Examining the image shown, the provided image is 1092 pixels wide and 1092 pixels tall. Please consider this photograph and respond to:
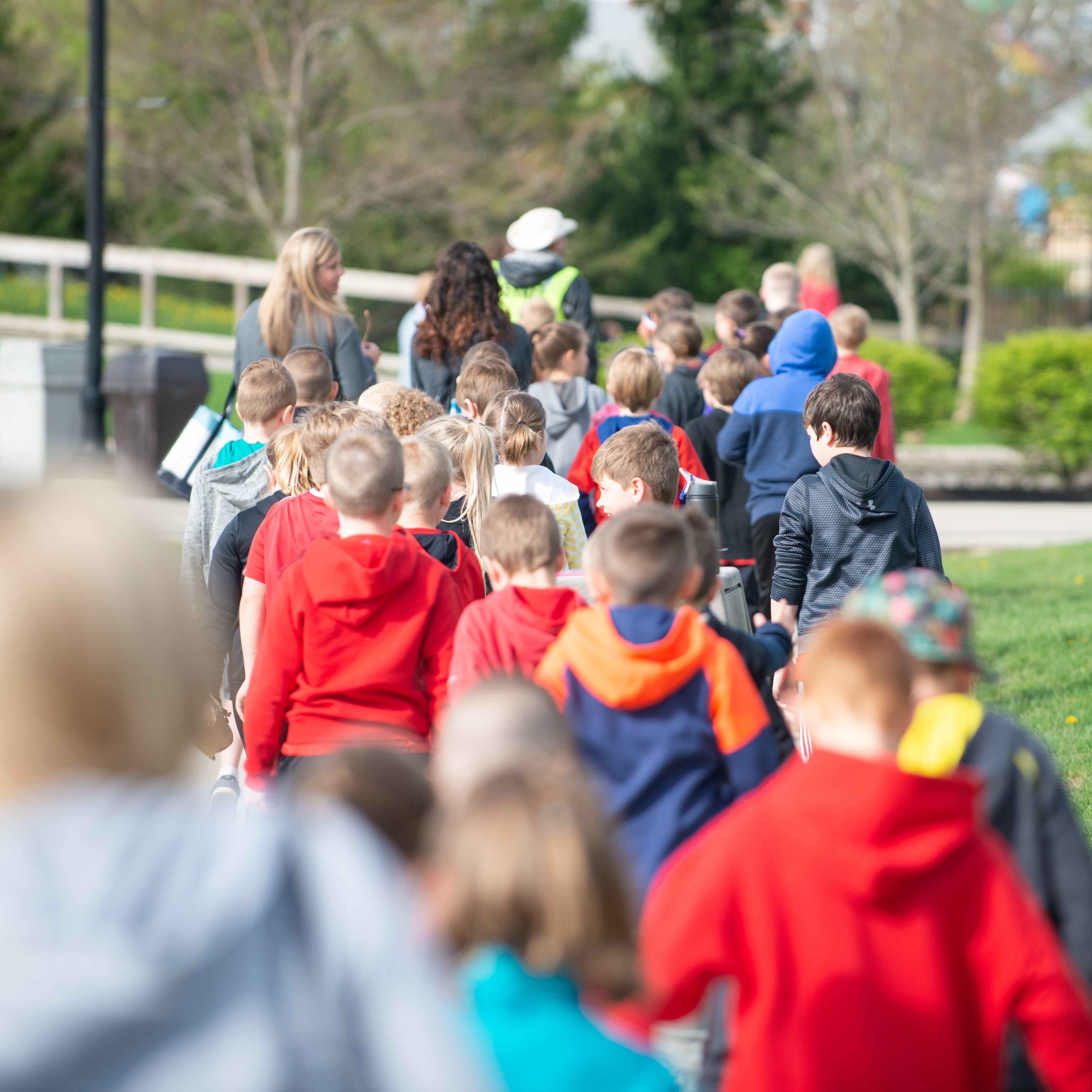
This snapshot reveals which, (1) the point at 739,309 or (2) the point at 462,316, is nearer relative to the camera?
(2) the point at 462,316

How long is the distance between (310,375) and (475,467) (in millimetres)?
1448

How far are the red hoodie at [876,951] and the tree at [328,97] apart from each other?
21.5 metres

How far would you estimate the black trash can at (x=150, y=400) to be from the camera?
44.6 ft

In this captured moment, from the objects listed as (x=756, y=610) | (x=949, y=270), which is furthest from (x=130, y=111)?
(x=756, y=610)

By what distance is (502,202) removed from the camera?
24625 mm

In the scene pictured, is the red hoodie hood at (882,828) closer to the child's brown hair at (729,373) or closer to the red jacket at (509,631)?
the red jacket at (509,631)

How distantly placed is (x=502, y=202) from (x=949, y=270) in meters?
8.61

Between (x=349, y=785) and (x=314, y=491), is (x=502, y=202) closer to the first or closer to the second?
(x=314, y=491)

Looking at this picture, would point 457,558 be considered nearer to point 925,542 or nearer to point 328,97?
point 925,542

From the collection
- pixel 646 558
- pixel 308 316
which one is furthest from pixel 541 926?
pixel 308 316

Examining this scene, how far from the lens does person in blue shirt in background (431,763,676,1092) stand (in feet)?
5.78

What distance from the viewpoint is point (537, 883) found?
1.77 metres

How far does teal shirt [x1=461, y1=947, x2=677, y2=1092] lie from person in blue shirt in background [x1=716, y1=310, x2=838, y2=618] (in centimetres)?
541

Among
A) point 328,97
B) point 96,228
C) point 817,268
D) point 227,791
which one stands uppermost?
point 328,97
